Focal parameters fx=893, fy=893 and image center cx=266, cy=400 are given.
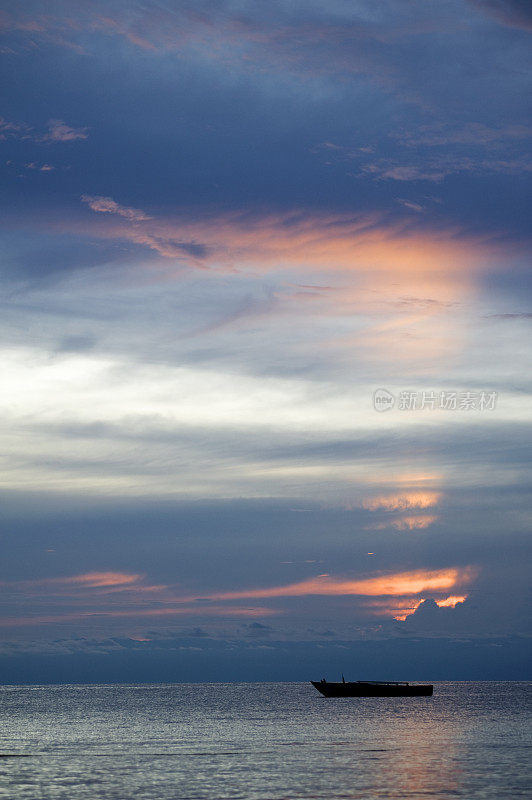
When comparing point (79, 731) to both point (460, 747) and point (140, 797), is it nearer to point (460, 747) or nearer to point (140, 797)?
point (460, 747)

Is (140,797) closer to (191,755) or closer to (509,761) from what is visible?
(191,755)

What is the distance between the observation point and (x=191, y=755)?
125562 mm

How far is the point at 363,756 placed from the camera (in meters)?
124

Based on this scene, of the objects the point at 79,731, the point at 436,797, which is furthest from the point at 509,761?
the point at 79,731

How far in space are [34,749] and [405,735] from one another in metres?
68.1

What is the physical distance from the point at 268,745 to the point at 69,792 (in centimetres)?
5745

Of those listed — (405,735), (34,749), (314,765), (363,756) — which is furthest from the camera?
(405,735)

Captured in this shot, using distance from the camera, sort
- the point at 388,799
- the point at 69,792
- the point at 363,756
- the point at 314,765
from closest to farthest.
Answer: the point at 388,799 < the point at 69,792 < the point at 314,765 < the point at 363,756

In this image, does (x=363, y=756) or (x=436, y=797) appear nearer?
(x=436, y=797)

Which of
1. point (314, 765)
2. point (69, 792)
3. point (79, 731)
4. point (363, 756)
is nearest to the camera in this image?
point (69, 792)

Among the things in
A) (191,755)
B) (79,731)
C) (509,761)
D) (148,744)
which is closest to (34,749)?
(148,744)

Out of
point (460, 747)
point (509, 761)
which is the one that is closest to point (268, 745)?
point (460, 747)

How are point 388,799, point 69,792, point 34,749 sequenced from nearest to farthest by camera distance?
1. point 388,799
2. point 69,792
3. point 34,749

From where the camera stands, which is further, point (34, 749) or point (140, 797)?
point (34, 749)
